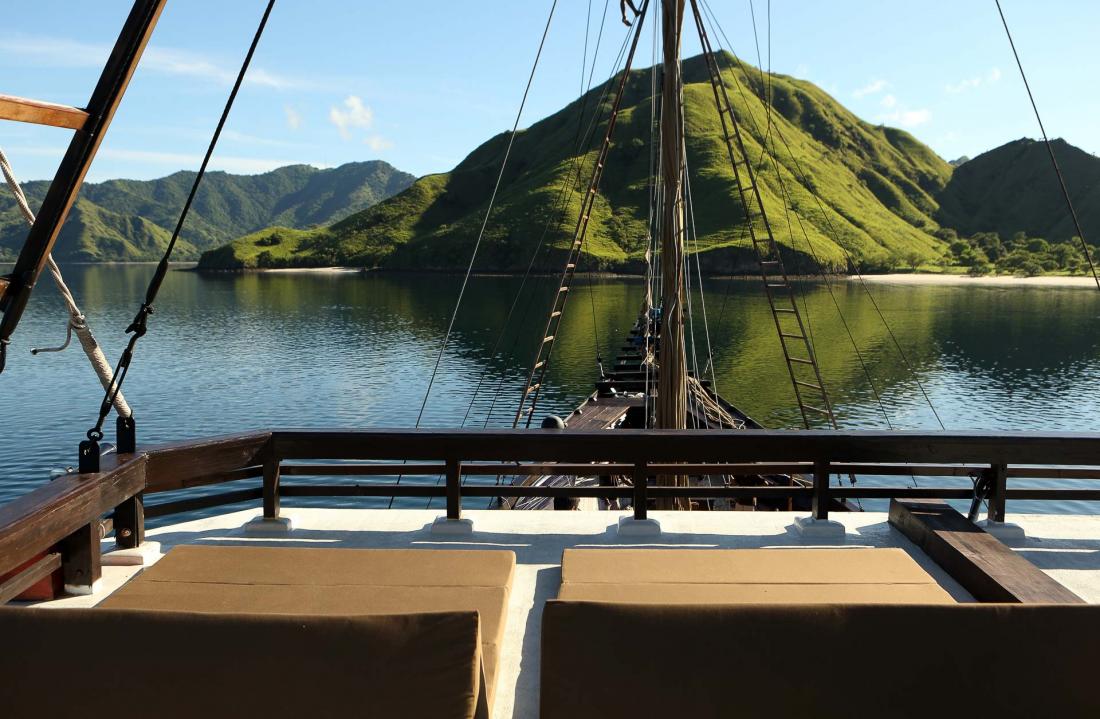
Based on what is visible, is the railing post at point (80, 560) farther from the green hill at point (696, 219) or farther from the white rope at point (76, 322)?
the green hill at point (696, 219)

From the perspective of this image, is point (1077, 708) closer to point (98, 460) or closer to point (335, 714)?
point (335, 714)

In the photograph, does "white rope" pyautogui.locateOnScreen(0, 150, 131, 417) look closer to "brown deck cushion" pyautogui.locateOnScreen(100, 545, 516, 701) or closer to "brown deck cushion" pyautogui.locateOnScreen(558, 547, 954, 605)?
"brown deck cushion" pyautogui.locateOnScreen(100, 545, 516, 701)

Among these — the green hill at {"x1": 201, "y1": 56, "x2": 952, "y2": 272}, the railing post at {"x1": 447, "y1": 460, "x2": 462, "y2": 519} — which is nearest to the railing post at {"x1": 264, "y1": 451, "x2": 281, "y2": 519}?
the railing post at {"x1": 447, "y1": 460, "x2": 462, "y2": 519}

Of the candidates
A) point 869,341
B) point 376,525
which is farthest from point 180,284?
point 376,525

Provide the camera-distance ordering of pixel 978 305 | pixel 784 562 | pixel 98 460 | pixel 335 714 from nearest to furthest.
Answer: pixel 335 714
pixel 784 562
pixel 98 460
pixel 978 305

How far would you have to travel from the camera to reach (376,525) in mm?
6172

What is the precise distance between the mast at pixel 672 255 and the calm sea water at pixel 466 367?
13.8 metres

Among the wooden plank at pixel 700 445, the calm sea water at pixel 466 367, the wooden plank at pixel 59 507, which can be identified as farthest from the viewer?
the calm sea water at pixel 466 367

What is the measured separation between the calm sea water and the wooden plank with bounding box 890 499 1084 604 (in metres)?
16.8

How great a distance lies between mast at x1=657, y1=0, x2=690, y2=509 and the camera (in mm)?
8500

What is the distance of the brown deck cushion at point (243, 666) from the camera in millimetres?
2977

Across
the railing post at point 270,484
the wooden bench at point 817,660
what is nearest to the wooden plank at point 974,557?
the wooden bench at point 817,660

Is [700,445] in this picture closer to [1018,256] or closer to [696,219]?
[696,219]

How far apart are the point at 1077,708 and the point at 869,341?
199ft
